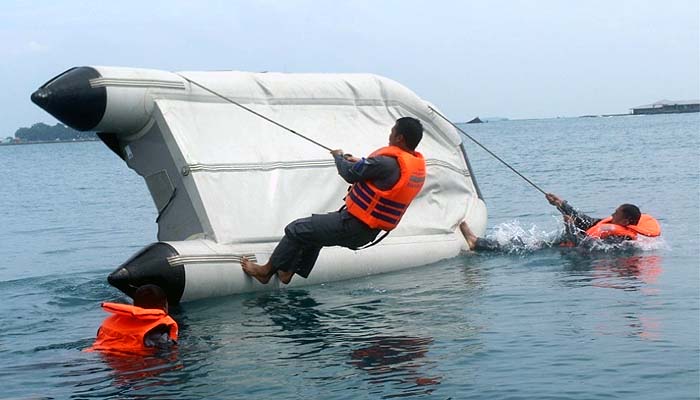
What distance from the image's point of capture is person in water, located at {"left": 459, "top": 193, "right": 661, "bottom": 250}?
11820 millimetres

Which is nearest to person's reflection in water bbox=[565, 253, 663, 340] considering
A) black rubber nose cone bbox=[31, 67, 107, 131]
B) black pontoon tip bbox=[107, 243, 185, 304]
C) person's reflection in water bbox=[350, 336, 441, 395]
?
person's reflection in water bbox=[350, 336, 441, 395]

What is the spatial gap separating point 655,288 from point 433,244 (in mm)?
2585

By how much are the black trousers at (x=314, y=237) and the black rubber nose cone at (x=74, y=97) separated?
2.00m

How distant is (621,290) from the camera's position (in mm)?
9555

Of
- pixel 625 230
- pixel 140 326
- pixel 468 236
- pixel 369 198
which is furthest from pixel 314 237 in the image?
pixel 625 230

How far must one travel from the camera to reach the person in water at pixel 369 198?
28.3 feet

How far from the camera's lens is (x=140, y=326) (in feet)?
24.0

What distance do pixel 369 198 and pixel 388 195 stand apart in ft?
0.58

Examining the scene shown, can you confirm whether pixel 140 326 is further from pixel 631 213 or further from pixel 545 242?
pixel 631 213

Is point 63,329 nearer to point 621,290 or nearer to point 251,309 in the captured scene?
point 251,309

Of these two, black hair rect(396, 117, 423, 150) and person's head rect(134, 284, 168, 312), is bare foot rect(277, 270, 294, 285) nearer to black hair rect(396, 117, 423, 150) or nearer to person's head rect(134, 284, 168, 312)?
black hair rect(396, 117, 423, 150)

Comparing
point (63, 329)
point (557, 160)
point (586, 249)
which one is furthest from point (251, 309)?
point (557, 160)

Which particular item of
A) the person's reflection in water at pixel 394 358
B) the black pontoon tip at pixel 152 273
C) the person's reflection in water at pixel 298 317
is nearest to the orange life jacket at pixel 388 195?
the person's reflection in water at pixel 298 317

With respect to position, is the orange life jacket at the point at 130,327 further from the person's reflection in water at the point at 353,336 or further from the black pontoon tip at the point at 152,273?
the black pontoon tip at the point at 152,273
